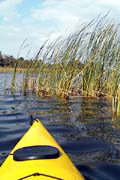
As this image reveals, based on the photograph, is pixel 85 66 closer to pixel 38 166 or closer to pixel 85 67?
pixel 85 67

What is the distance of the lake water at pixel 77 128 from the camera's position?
354 centimetres

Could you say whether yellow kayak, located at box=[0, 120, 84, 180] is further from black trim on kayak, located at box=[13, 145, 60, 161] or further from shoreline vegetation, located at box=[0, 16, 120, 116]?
shoreline vegetation, located at box=[0, 16, 120, 116]

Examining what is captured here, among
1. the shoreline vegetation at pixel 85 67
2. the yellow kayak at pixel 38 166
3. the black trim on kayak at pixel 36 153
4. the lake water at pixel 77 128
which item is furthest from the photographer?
the shoreline vegetation at pixel 85 67

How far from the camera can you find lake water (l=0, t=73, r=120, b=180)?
11.6 ft

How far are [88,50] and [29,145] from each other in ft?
17.7

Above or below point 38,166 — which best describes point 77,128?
below

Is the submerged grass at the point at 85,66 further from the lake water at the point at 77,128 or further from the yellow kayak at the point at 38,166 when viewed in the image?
the yellow kayak at the point at 38,166

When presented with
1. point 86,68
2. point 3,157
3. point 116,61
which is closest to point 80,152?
point 3,157

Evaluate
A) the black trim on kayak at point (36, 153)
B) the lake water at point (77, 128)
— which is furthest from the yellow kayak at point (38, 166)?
the lake water at point (77, 128)

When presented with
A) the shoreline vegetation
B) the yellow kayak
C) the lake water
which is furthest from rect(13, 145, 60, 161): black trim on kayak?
the shoreline vegetation

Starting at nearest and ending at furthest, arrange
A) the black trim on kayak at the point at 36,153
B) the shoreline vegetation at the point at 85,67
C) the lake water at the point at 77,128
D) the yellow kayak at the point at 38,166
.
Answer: the yellow kayak at the point at 38,166, the black trim on kayak at the point at 36,153, the lake water at the point at 77,128, the shoreline vegetation at the point at 85,67

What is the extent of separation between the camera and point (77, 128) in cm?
529

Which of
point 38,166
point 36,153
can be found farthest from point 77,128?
point 38,166

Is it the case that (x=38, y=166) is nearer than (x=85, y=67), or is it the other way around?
(x=38, y=166)
